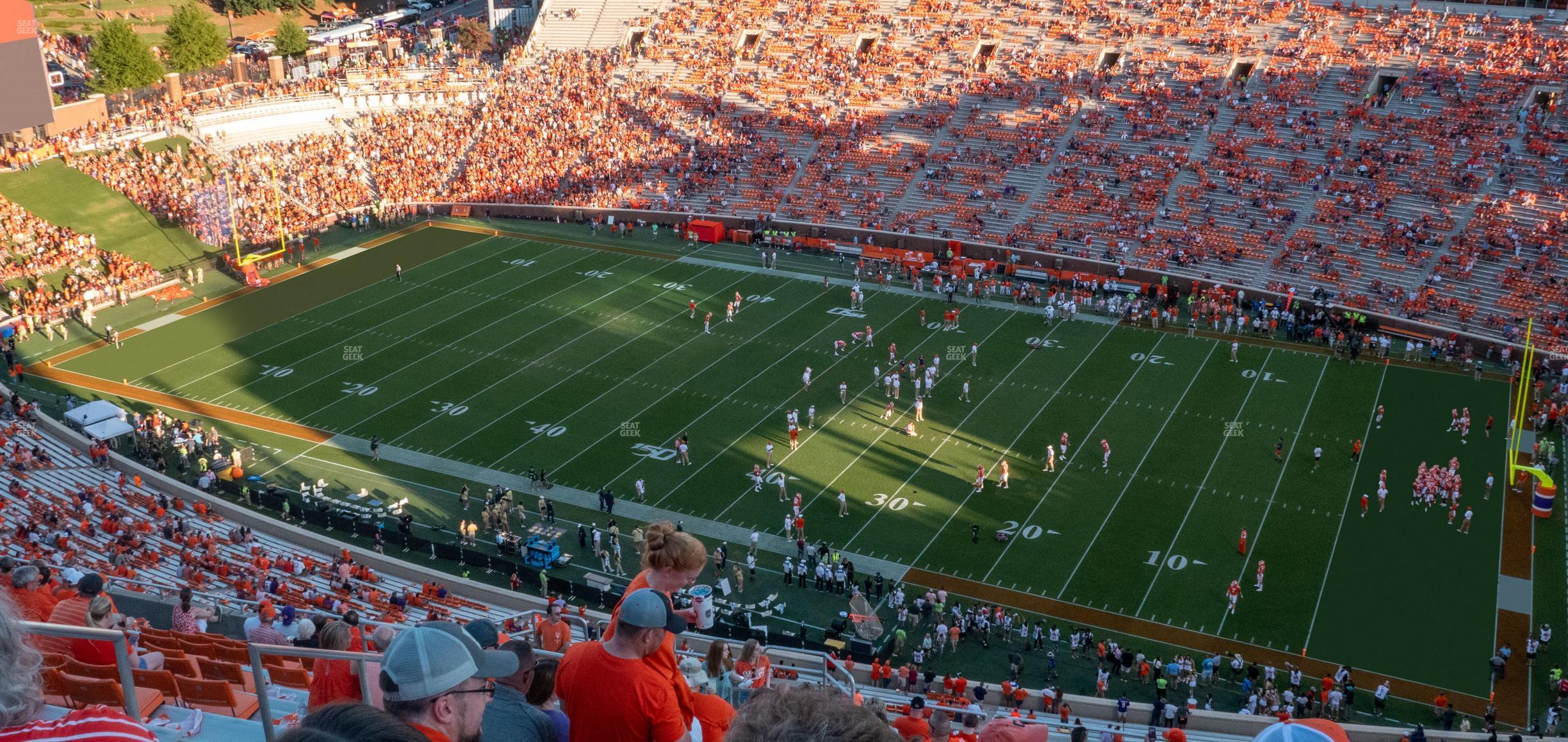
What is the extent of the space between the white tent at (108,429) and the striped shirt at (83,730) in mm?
32805

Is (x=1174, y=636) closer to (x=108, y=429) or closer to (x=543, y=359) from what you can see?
(x=543, y=359)

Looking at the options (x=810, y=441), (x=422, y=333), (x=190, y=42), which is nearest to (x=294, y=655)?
(x=810, y=441)

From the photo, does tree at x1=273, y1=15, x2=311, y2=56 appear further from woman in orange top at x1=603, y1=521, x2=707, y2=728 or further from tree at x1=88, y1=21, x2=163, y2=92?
woman in orange top at x1=603, y1=521, x2=707, y2=728

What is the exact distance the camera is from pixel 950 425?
35781mm

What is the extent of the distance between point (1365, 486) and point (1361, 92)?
26.5m

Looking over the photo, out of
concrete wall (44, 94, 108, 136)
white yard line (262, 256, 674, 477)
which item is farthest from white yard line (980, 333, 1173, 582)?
concrete wall (44, 94, 108, 136)

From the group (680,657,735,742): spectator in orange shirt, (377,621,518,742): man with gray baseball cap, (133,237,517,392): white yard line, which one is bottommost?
(133,237,517,392): white yard line

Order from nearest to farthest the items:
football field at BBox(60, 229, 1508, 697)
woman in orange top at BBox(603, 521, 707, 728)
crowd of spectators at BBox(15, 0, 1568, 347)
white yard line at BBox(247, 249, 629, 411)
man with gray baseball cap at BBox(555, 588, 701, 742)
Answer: man with gray baseball cap at BBox(555, 588, 701, 742)
woman in orange top at BBox(603, 521, 707, 728)
football field at BBox(60, 229, 1508, 697)
white yard line at BBox(247, 249, 629, 411)
crowd of spectators at BBox(15, 0, 1568, 347)

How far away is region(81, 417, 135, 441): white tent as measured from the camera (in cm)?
3341

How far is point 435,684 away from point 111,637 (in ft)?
8.22

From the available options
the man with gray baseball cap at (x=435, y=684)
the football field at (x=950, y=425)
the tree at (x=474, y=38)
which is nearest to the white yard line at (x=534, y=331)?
the football field at (x=950, y=425)

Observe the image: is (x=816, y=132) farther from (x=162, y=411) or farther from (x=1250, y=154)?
(x=162, y=411)

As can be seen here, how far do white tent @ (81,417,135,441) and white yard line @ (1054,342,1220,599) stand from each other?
75.3 ft

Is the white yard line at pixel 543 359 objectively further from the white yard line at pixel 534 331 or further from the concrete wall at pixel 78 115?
the concrete wall at pixel 78 115
